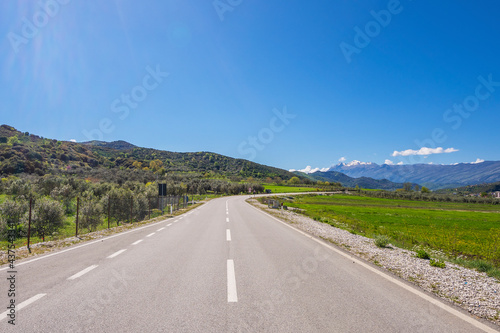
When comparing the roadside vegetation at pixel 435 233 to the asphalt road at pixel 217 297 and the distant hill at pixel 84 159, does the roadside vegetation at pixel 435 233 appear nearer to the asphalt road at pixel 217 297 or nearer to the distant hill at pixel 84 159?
the asphalt road at pixel 217 297

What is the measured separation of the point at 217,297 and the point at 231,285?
63 centimetres

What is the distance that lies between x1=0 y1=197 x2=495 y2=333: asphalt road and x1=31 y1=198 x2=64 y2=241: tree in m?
16.2

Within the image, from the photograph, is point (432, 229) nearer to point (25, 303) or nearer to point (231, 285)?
point (231, 285)

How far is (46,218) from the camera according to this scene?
19625mm

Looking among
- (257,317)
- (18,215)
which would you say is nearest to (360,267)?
(257,317)

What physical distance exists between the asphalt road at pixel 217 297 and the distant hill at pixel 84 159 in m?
83.6

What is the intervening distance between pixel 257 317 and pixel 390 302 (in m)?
2.37

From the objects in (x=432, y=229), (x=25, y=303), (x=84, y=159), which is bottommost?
(x=432, y=229)

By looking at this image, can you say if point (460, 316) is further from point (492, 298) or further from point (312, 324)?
point (312, 324)

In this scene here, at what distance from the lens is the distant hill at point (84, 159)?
71.9 m

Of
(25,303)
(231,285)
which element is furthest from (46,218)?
(231,285)

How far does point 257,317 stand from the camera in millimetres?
3398

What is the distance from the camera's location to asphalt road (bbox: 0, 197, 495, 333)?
322 centimetres

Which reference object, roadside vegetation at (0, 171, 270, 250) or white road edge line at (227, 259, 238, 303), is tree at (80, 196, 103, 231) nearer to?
roadside vegetation at (0, 171, 270, 250)
